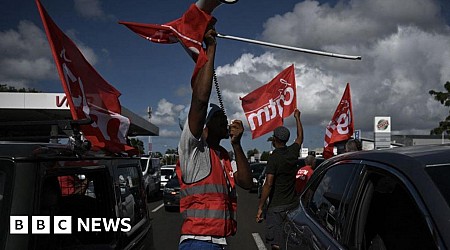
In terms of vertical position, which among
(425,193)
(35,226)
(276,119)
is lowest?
(35,226)

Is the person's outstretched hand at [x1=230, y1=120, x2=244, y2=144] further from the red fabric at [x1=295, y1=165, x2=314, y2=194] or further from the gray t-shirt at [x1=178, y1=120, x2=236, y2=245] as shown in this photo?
the red fabric at [x1=295, y1=165, x2=314, y2=194]

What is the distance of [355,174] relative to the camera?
126 inches

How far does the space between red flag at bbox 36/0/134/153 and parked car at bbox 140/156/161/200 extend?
16.0 meters

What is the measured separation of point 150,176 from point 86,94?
1760 cm

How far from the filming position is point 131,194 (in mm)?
4074

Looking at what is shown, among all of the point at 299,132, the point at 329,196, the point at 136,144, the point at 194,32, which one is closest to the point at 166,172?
the point at 299,132

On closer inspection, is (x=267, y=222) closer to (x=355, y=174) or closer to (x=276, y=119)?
(x=355, y=174)

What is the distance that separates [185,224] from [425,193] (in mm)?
1428

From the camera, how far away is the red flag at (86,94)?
162 inches

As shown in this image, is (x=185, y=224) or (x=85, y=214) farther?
(x=85, y=214)

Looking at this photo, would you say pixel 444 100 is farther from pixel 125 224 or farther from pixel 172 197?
pixel 125 224

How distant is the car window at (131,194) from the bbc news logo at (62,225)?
0.13 m

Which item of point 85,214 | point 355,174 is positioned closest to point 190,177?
point 85,214

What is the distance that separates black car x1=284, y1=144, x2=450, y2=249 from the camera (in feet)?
7.43
